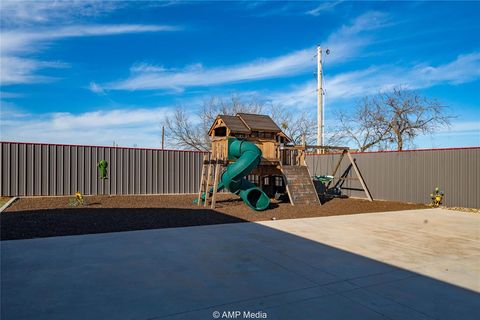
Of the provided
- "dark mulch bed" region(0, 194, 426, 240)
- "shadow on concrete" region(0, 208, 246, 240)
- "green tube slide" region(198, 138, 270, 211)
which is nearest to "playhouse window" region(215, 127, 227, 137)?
"green tube slide" region(198, 138, 270, 211)

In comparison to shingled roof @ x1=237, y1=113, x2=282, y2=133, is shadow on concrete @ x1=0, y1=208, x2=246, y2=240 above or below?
below

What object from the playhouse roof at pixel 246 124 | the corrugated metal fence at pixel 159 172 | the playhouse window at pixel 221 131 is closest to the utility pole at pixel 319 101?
the corrugated metal fence at pixel 159 172

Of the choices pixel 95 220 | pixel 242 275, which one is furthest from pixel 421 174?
pixel 95 220

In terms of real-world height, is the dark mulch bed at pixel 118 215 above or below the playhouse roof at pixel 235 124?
below

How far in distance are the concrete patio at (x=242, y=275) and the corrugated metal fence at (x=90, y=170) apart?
902 centimetres

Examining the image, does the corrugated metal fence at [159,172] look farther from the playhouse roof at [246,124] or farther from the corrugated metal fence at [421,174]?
the playhouse roof at [246,124]

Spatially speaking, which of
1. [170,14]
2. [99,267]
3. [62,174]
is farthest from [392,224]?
[62,174]

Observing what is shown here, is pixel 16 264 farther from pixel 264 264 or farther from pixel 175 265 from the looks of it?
pixel 264 264

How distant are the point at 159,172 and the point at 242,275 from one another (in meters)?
12.9

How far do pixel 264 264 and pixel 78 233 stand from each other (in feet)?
13.8

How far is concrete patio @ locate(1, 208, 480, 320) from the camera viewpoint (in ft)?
11.2

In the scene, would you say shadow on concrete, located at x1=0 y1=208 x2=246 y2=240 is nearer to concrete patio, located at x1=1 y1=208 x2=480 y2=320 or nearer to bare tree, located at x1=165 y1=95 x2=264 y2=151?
concrete patio, located at x1=1 y1=208 x2=480 y2=320

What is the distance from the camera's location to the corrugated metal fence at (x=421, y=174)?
12.3 metres

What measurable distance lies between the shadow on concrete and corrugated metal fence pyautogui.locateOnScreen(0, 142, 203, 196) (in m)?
4.56
